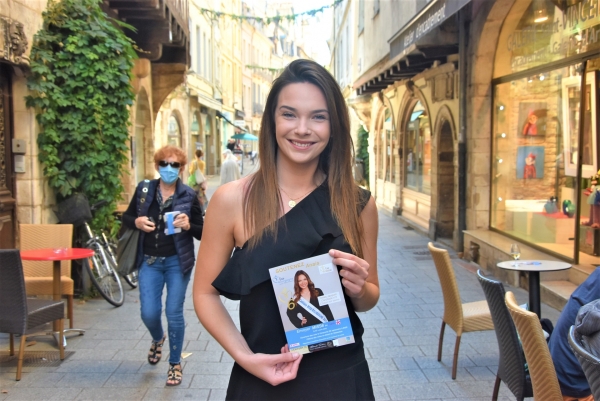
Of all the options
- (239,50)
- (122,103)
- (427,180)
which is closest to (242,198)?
(122,103)

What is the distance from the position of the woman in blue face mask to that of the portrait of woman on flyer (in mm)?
2880

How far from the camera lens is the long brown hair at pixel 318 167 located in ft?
5.70

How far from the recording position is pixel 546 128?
7.77 m

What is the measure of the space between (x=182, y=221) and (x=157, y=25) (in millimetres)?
6384

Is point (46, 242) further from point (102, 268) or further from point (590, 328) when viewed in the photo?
point (590, 328)

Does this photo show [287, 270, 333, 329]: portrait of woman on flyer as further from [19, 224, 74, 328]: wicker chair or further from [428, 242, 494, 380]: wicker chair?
[19, 224, 74, 328]: wicker chair

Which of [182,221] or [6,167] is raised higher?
[6,167]

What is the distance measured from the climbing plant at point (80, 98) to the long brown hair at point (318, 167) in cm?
513

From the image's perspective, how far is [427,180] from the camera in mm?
13109

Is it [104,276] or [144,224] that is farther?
[104,276]

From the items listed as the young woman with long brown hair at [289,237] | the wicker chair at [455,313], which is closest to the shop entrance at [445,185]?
the wicker chair at [455,313]

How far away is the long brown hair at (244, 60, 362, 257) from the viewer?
1.74 m

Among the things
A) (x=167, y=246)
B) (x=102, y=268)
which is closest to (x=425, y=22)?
(x=102, y=268)

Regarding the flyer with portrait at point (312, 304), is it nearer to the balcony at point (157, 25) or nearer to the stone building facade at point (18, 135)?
the stone building facade at point (18, 135)
